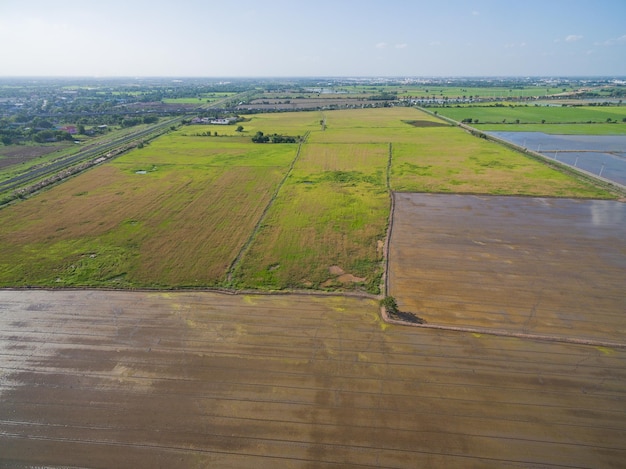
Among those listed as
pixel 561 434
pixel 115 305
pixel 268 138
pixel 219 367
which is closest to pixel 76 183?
pixel 115 305

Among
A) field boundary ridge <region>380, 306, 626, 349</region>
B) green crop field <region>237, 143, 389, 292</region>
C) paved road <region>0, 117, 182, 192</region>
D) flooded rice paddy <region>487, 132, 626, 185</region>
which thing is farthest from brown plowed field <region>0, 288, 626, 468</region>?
flooded rice paddy <region>487, 132, 626, 185</region>

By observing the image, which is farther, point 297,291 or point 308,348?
point 297,291

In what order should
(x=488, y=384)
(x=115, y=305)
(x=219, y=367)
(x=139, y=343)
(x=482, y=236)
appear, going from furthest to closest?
(x=482, y=236) → (x=115, y=305) → (x=139, y=343) → (x=219, y=367) → (x=488, y=384)

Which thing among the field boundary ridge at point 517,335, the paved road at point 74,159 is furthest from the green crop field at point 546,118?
the paved road at point 74,159

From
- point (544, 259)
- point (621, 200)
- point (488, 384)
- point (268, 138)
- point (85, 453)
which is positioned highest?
point (268, 138)

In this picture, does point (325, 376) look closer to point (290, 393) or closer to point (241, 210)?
point (290, 393)

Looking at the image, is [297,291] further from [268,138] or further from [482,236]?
[268,138]

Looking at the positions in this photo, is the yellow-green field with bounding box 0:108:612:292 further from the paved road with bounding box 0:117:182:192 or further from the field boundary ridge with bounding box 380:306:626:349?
the paved road with bounding box 0:117:182:192

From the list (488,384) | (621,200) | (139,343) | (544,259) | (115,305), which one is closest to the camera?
(488,384)

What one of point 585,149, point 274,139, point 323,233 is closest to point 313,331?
point 323,233
